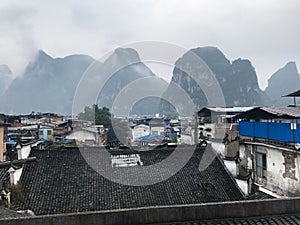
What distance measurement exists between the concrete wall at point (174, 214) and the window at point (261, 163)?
5602mm

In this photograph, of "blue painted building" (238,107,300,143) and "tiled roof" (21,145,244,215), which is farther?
"tiled roof" (21,145,244,215)

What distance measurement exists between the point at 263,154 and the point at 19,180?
26.5 ft

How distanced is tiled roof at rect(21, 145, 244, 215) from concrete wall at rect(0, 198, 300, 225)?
5084mm

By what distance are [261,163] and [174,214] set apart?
22.1 ft

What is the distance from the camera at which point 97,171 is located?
1095 centimetres

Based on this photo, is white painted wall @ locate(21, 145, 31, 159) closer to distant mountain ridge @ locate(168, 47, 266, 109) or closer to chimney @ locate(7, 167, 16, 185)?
chimney @ locate(7, 167, 16, 185)

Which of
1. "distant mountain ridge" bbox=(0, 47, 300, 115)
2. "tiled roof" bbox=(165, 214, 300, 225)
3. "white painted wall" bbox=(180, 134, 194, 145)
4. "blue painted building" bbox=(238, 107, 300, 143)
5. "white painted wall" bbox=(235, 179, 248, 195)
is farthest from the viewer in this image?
"distant mountain ridge" bbox=(0, 47, 300, 115)

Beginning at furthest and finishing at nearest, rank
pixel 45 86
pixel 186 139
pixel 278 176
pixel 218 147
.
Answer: pixel 45 86 → pixel 186 139 → pixel 218 147 → pixel 278 176

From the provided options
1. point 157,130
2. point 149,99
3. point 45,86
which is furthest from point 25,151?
point 45,86

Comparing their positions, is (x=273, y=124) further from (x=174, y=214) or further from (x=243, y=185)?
(x=174, y=214)

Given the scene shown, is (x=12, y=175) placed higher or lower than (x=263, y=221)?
lower

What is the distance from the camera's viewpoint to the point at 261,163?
9.72 m

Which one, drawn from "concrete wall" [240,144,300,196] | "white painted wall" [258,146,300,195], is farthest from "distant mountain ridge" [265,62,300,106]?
Answer: "white painted wall" [258,146,300,195]

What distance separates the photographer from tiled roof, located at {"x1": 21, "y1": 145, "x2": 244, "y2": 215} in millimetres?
8875
